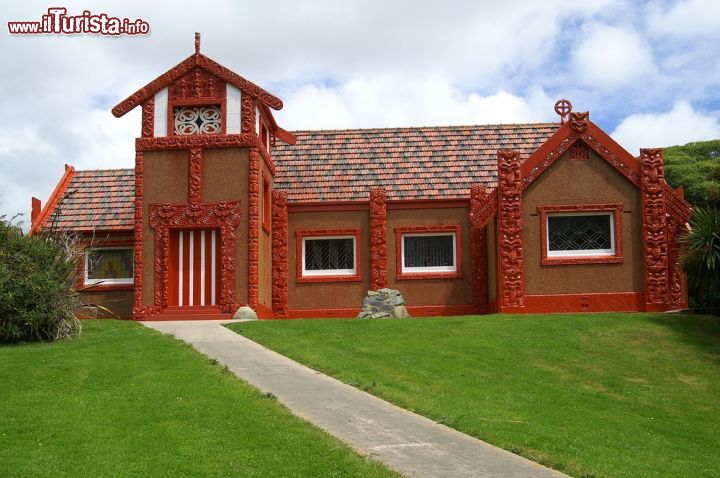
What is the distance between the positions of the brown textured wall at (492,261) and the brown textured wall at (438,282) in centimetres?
79

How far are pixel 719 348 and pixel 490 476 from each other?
36.5ft

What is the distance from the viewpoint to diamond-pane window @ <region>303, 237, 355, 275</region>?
25344mm

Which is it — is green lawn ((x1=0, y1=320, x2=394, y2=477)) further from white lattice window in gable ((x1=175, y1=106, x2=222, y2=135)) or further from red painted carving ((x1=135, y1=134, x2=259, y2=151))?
white lattice window in gable ((x1=175, y1=106, x2=222, y2=135))

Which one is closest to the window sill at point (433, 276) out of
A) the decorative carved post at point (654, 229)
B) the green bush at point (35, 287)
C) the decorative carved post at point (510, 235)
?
the decorative carved post at point (510, 235)

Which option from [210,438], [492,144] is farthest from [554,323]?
[210,438]

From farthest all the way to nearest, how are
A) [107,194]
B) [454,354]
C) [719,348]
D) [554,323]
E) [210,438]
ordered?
[107,194]
[554,323]
[719,348]
[454,354]
[210,438]

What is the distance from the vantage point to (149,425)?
33.7 ft

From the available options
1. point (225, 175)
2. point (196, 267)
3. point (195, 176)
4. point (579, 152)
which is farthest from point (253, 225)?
point (579, 152)

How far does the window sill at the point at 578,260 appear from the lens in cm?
2225

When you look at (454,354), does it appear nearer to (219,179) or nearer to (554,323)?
(554,323)

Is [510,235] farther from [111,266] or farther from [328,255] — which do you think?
[111,266]

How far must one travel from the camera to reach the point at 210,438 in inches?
380

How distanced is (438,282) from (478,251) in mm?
1545

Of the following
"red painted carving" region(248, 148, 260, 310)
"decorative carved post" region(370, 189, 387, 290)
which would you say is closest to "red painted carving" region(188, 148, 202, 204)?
"red painted carving" region(248, 148, 260, 310)
